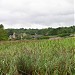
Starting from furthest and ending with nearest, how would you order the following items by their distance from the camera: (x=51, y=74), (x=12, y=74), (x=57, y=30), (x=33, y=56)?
(x=57, y=30), (x=33, y=56), (x=51, y=74), (x=12, y=74)

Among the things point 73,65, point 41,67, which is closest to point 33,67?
point 41,67

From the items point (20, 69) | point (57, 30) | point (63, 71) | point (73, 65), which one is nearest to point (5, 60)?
point (20, 69)

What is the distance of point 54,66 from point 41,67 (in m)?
0.26

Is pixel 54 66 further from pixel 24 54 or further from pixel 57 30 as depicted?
pixel 57 30

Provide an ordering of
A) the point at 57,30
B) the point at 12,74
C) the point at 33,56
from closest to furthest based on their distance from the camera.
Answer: the point at 12,74, the point at 33,56, the point at 57,30

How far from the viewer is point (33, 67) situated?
4.69m

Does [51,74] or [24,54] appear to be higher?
[24,54]

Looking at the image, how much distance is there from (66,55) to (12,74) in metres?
1.57

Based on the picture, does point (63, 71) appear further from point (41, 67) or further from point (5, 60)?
point (5, 60)

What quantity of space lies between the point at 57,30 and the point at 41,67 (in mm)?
60340

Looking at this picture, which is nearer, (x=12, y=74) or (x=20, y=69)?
(x=12, y=74)

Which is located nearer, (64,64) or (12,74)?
(12,74)

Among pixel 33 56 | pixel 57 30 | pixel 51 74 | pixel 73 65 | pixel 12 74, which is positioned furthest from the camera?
pixel 57 30

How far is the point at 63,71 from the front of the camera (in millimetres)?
4676
